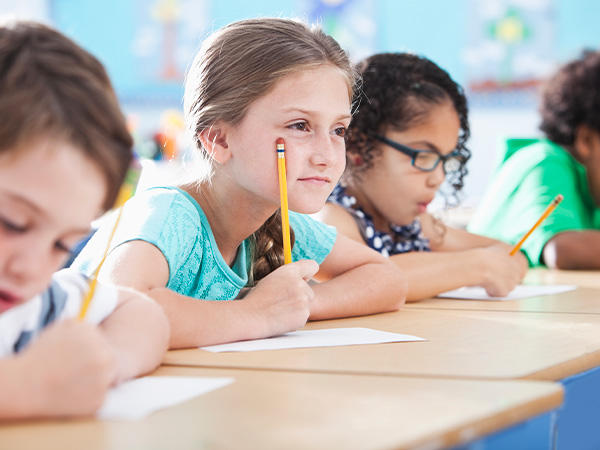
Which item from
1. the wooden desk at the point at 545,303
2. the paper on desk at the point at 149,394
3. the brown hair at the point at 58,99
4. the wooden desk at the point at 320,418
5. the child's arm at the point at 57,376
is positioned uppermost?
the brown hair at the point at 58,99

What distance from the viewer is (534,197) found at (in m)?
2.26

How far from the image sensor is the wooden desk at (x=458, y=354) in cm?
84

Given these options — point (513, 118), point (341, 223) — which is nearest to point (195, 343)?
point (341, 223)

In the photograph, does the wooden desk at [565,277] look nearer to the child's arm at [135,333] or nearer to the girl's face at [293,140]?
the girl's face at [293,140]

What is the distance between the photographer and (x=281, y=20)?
4.33 ft

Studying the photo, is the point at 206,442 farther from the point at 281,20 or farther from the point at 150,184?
the point at 281,20

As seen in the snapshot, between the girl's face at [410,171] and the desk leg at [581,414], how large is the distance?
2.78 feet

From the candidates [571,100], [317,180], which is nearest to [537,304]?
[317,180]

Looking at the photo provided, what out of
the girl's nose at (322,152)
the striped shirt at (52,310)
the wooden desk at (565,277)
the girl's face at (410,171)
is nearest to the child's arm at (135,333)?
the striped shirt at (52,310)

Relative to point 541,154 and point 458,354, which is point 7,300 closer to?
Result: point 458,354

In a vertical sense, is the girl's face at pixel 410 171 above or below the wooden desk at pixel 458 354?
above

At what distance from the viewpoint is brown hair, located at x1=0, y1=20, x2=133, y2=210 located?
2.08 feet

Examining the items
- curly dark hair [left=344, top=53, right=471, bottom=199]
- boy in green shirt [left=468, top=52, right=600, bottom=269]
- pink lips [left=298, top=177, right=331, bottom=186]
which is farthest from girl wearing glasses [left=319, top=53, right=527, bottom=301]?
pink lips [left=298, top=177, right=331, bottom=186]

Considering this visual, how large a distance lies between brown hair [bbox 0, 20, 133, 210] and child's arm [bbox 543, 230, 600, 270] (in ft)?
5.41
